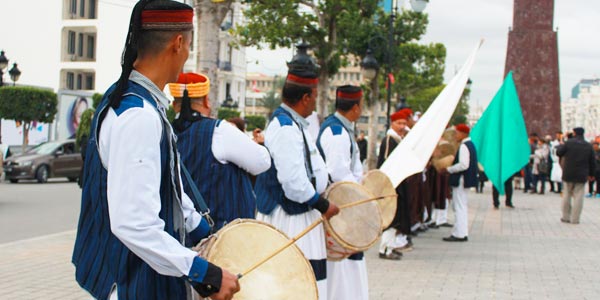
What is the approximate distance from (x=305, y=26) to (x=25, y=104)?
40.7ft

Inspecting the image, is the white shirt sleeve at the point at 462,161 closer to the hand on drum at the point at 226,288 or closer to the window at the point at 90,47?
the hand on drum at the point at 226,288

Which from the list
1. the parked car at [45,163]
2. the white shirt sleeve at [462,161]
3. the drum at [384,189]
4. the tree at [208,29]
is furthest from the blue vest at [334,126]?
the parked car at [45,163]

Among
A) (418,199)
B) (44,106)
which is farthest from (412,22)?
(418,199)

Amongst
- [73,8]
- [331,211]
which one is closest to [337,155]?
[331,211]

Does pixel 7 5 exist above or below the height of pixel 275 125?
above

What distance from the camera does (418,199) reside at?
13211mm

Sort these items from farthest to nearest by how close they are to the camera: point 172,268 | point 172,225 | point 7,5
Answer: point 7,5
point 172,225
point 172,268

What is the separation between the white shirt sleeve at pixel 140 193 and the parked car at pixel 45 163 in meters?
24.3

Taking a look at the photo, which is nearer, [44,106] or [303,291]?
[303,291]

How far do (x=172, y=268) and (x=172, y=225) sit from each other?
26cm

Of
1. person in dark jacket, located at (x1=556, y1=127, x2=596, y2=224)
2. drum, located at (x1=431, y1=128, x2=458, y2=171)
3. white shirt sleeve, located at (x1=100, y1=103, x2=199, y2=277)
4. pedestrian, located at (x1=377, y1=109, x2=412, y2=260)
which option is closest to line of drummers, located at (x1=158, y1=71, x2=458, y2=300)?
white shirt sleeve, located at (x1=100, y1=103, x2=199, y2=277)

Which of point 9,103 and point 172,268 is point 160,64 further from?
point 9,103

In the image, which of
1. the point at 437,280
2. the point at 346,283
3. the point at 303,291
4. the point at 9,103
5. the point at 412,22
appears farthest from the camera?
the point at 412,22

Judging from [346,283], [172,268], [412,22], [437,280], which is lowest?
[437,280]
